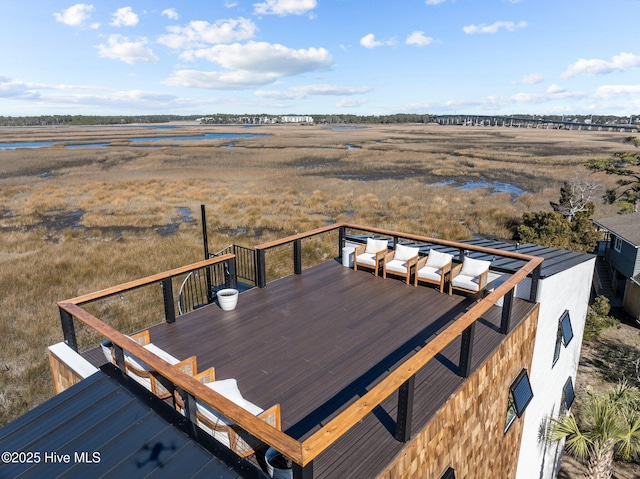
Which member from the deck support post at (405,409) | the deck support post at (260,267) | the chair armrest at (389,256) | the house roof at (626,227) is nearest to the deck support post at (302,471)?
the deck support post at (405,409)

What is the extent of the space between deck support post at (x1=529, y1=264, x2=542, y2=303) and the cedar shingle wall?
24 centimetres

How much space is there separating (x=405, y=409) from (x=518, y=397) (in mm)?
3378

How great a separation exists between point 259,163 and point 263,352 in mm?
46322

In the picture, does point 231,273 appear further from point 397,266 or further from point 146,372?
point 397,266

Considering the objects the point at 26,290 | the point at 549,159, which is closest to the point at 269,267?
the point at 26,290

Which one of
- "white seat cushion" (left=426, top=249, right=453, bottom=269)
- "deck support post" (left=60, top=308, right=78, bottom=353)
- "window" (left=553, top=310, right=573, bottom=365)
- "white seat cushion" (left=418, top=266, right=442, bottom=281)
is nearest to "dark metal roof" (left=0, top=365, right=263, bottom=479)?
"deck support post" (left=60, top=308, right=78, bottom=353)

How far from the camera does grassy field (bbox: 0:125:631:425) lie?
12445 millimetres

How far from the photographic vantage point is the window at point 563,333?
7363 millimetres

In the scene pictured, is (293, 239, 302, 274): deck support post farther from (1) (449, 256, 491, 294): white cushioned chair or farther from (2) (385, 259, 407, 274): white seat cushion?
(1) (449, 256, 491, 294): white cushioned chair

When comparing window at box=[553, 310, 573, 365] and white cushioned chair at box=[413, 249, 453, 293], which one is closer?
white cushioned chair at box=[413, 249, 453, 293]

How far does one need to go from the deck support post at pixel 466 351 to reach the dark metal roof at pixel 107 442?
102 inches

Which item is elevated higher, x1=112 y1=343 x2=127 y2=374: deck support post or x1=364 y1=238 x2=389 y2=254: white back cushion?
x1=112 y1=343 x2=127 y2=374: deck support post

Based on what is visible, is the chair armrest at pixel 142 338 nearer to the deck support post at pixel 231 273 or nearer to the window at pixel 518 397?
the deck support post at pixel 231 273

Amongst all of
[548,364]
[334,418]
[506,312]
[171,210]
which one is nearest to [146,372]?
[334,418]
